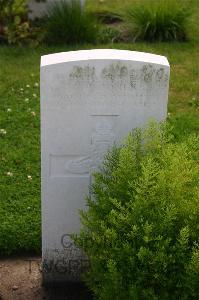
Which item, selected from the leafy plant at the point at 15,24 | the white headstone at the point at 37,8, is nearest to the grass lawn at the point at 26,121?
the leafy plant at the point at 15,24

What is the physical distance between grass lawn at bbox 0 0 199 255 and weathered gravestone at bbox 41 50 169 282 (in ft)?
2.34

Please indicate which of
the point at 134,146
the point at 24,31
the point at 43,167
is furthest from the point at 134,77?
the point at 24,31

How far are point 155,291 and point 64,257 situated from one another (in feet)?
3.56

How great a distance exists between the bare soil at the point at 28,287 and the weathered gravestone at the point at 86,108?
0.49 metres

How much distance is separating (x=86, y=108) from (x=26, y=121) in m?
2.69

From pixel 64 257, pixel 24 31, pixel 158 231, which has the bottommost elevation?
pixel 64 257

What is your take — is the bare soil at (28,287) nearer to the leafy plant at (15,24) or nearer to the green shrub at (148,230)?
the green shrub at (148,230)

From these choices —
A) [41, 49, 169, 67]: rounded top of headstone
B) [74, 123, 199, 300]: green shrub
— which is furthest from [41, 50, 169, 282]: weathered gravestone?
[74, 123, 199, 300]: green shrub

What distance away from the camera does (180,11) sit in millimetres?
8891

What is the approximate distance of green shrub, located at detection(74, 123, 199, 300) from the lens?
10.2 feet

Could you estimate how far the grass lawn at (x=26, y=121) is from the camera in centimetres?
471

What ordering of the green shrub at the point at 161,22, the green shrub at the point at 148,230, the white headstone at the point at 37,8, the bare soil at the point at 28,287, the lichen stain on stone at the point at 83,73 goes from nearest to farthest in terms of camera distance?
the green shrub at the point at 148,230 → the lichen stain on stone at the point at 83,73 → the bare soil at the point at 28,287 → the green shrub at the point at 161,22 → the white headstone at the point at 37,8

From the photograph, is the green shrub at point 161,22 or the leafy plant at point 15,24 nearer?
the leafy plant at point 15,24

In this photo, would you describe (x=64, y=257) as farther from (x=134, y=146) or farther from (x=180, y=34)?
(x=180, y=34)
